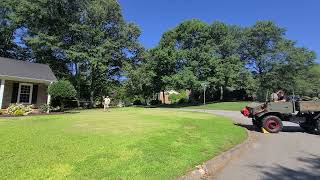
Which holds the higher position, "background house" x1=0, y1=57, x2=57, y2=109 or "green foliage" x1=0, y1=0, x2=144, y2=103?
"green foliage" x1=0, y1=0, x2=144, y2=103

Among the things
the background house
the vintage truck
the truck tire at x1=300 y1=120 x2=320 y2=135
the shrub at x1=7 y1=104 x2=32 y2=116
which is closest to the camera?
the truck tire at x1=300 y1=120 x2=320 y2=135

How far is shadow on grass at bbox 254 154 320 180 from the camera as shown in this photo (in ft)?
22.5

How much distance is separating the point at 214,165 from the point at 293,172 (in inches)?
70.1

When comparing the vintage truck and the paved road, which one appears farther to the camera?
the vintage truck

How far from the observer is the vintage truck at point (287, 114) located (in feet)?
47.4

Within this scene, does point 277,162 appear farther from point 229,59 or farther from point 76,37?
point 229,59

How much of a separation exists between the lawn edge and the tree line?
1214 inches

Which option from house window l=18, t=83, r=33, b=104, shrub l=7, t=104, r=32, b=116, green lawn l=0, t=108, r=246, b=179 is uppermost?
house window l=18, t=83, r=33, b=104

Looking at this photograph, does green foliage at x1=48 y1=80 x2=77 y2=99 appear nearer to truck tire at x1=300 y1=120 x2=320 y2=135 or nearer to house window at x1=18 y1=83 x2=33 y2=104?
house window at x1=18 y1=83 x2=33 y2=104

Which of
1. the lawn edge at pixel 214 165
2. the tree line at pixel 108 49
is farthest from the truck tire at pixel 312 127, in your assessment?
the tree line at pixel 108 49

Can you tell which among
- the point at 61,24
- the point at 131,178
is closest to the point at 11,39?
the point at 61,24

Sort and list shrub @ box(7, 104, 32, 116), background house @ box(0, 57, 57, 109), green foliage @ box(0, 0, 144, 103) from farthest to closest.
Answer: green foliage @ box(0, 0, 144, 103)
background house @ box(0, 57, 57, 109)
shrub @ box(7, 104, 32, 116)

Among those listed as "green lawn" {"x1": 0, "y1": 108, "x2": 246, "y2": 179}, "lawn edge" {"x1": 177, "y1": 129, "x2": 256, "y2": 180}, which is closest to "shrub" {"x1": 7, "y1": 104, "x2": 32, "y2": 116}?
"green lawn" {"x1": 0, "y1": 108, "x2": 246, "y2": 179}

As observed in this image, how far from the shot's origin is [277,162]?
8.36m
